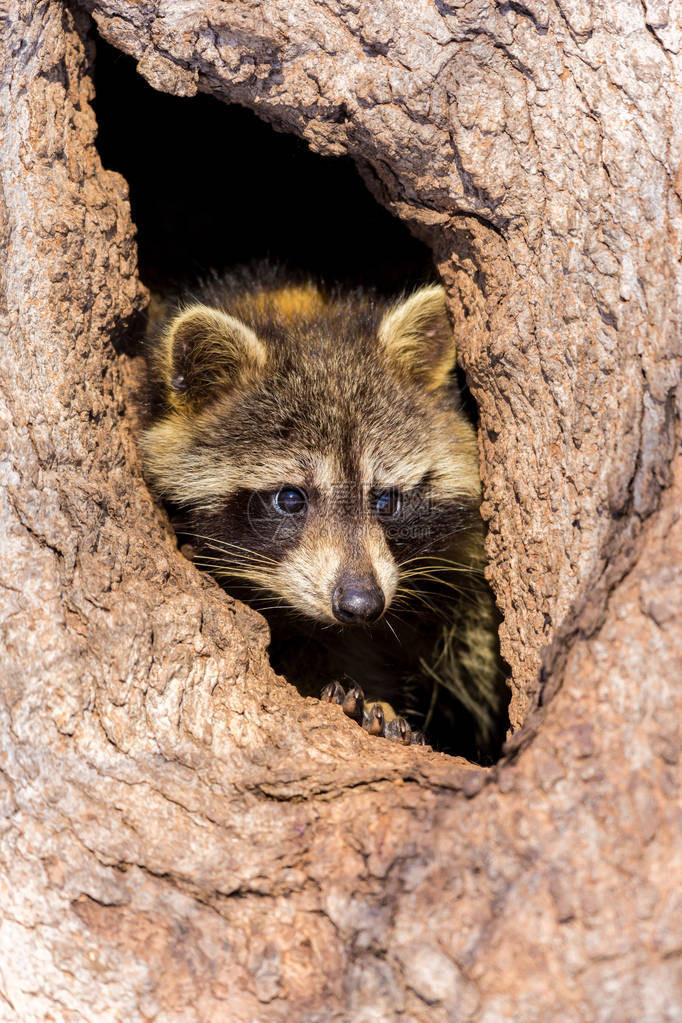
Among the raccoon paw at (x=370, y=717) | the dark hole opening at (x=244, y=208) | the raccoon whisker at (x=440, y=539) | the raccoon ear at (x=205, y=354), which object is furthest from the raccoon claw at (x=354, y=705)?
the raccoon ear at (x=205, y=354)

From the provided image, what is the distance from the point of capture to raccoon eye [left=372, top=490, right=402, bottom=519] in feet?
11.0

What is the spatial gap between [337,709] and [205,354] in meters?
1.31

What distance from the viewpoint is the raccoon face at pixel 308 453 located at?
3176 millimetres

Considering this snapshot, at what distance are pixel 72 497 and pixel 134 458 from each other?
385mm

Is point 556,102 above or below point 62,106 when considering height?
above

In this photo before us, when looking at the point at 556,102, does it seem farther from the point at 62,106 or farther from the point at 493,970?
the point at 493,970

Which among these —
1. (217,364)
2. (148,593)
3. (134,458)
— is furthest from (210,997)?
(217,364)

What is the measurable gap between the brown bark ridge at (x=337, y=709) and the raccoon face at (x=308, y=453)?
0.34 metres

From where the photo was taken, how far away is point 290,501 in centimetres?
329

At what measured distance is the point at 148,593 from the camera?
2.46 meters

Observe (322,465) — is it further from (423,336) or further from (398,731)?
(398,731)

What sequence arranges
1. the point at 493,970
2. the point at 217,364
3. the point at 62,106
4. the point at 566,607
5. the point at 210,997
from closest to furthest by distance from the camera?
1. the point at 493,970
2. the point at 210,997
3. the point at 566,607
4. the point at 62,106
5. the point at 217,364

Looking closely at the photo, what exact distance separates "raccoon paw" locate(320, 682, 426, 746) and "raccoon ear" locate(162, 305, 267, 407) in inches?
43.7

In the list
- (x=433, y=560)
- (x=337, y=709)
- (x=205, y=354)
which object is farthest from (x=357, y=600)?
(x=205, y=354)
